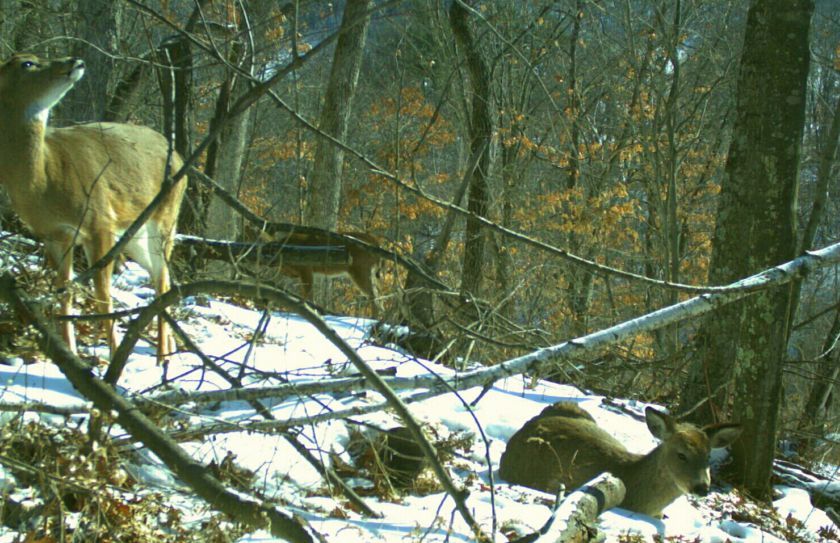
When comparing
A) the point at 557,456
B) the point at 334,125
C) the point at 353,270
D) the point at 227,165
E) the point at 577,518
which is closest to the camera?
the point at 577,518

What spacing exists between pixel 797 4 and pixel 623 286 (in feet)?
60.3

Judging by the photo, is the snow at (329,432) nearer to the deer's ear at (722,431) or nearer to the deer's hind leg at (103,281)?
the deer's hind leg at (103,281)

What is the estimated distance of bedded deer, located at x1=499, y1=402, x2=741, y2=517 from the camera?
5.73 metres

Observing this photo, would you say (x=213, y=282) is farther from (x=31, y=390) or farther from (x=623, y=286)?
(x=623, y=286)

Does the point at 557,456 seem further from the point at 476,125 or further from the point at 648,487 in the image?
the point at 476,125

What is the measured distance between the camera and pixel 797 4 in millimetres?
6219

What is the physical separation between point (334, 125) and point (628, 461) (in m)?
9.37

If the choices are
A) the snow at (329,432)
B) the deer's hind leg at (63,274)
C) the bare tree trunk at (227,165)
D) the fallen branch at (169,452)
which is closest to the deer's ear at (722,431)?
the snow at (329,432)

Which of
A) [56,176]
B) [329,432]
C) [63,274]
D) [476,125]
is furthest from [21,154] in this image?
[476,125]

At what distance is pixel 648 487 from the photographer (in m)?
5.79

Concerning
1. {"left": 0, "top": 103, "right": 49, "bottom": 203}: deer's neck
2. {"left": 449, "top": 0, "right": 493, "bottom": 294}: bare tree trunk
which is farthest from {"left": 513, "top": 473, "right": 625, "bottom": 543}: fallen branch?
{"left": 449, "top": 0, "right": 493, "bottom": 294}: bare tree trunk

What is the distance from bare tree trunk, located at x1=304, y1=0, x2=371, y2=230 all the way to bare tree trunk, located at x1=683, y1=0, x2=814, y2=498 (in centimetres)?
847

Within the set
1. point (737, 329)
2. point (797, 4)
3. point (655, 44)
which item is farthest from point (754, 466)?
point (655, 44)

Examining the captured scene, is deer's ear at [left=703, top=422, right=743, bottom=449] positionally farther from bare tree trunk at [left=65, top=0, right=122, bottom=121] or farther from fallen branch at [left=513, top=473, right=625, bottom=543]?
bare tree trunk at [left=65, top=0, right=122, bottom=121]
